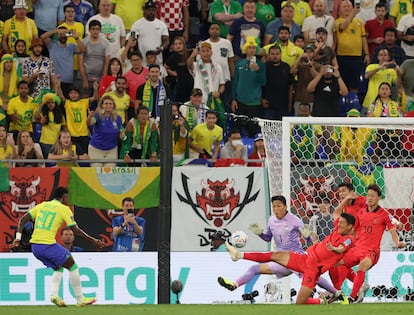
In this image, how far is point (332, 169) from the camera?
18062 mm

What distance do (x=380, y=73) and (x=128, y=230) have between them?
557 cm

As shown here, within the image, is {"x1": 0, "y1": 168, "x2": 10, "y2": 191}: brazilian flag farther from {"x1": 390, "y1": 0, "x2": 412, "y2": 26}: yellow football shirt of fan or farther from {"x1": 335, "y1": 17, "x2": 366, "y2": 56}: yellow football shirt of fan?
{"x1": 390, "y1": 0, "x2": 412, "y2": 26}: yellow football shirt of fan

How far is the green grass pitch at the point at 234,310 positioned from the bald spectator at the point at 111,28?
754 centimetres

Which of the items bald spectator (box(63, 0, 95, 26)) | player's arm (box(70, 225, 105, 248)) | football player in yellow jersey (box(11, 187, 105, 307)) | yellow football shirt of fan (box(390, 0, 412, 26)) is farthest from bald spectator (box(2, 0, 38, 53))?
yellow football shirt of fan (box(390, 0, 412, 26))

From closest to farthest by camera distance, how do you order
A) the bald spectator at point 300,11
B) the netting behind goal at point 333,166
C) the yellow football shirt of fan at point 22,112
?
the netting behind goal at point 333,166 < the yellow football shirt of fan at point 22,112 < the bald spectator at point 300,11

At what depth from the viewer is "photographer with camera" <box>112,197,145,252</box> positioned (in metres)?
18.0

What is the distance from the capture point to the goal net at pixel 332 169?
17.8m

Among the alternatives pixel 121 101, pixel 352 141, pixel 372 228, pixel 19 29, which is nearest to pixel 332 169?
pixel 352 141

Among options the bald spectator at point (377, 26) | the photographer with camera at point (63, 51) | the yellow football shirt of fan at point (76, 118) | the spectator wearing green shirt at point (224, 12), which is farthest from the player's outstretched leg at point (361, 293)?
the spectator wearing green shirt at point (224, 12)

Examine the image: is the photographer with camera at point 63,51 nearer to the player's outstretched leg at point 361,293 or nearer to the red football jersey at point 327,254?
the red football jersey at point 327,254

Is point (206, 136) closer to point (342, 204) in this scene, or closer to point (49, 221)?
point (342, 204)

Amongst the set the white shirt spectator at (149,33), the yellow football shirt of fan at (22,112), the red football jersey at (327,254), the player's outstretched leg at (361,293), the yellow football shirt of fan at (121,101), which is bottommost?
the player's outstretched leg at (361,293)

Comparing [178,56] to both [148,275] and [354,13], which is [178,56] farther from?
[148,275]

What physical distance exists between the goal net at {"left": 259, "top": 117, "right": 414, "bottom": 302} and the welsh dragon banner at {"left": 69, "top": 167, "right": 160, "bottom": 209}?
1912 mm
